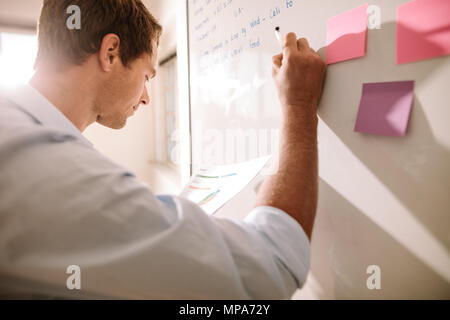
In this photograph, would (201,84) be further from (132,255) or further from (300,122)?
(132,255)

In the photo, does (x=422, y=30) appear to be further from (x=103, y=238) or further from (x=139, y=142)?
(x=139, y=142)

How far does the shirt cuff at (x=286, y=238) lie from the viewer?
35cm

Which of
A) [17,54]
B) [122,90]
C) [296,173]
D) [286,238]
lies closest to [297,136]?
[296,173]

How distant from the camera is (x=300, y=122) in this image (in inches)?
19.0

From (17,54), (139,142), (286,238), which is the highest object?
(17,54)

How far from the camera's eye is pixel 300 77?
0.49 metres

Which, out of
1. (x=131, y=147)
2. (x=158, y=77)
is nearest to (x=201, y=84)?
(x=158, y=77)

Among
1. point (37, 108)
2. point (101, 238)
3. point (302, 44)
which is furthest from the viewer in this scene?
point (302, 44)

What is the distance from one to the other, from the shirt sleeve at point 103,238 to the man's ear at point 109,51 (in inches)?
12.8

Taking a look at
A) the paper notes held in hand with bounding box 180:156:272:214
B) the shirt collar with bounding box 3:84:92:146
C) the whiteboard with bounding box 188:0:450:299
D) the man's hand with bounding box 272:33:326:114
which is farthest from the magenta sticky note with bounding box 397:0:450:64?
the shirt collar with bounding box 3:84:92:146

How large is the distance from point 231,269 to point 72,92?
490mm

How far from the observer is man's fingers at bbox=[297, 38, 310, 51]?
0.52 m

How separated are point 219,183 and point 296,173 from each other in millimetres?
196

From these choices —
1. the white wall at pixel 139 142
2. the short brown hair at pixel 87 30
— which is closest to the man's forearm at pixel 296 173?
the short brown hair at pixel 87 30
